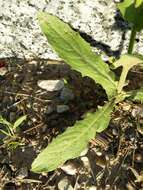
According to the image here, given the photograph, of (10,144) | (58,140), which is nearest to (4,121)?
(10,144)

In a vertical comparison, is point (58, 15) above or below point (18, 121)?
above

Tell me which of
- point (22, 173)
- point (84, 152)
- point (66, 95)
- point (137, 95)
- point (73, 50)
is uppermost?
point (73, 50)

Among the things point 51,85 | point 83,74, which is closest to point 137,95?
point 83,74

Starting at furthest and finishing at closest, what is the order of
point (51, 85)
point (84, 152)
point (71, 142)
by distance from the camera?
point (51, 85) < point (84, 152) < point (71, 142)

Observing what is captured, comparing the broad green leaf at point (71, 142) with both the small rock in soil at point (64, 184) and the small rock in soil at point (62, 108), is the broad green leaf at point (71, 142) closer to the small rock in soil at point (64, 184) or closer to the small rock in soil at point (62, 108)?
the small rock in soil at point (64, 184)

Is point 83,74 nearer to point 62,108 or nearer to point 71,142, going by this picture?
point 62,108

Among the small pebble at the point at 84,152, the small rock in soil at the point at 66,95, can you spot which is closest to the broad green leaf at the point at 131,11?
the small rock in soil at the point at 66,95

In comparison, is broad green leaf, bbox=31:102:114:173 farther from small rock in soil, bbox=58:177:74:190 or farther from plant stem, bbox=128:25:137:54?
plant stem, bbox=128:25:137:54
